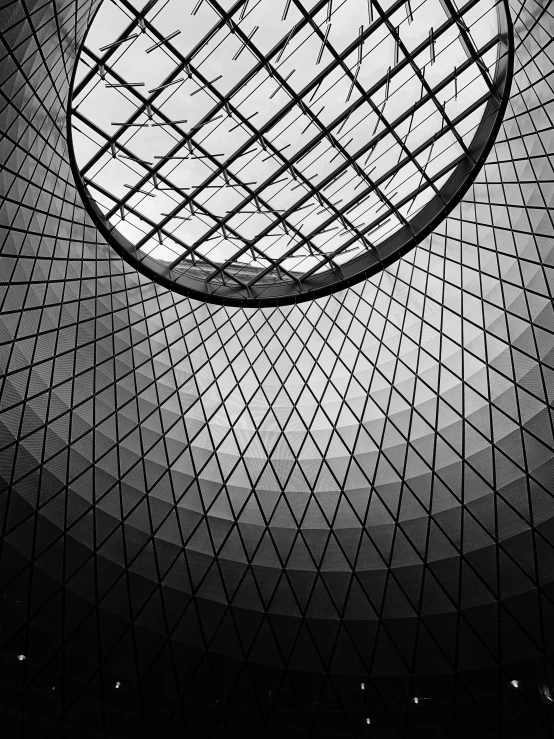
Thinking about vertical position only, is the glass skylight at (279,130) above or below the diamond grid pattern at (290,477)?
above

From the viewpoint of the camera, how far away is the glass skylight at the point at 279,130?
27797 millimetres

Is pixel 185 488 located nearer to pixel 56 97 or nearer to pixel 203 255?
pixel 203 255

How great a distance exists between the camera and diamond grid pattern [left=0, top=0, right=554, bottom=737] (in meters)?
31.3

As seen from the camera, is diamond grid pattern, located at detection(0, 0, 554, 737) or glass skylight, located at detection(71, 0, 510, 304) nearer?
glass skylight, located at detection(71, 0, 510, 304)

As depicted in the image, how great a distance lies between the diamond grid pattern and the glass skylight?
4.27ft

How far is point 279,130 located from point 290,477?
58.2 ft

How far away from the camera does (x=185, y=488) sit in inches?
1453

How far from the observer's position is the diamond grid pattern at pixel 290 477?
103ft

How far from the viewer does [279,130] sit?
103ft

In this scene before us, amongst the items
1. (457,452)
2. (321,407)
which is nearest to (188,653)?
(321,407)

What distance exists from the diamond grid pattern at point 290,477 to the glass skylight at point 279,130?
130 cm

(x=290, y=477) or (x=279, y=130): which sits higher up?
(x=279, y=130)

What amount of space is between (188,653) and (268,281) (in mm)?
19846

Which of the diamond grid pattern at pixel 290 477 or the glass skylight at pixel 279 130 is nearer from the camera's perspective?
the glass skylight at pixel 279 130
